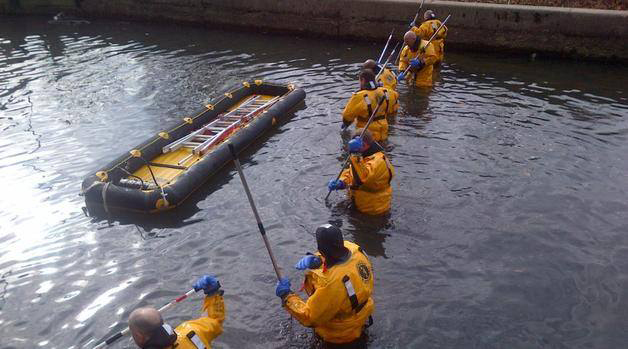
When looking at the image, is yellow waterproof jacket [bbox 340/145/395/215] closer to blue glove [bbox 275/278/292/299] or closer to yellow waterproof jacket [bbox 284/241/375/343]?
yellow waterproof jacket [bbox 284/241/375/343]

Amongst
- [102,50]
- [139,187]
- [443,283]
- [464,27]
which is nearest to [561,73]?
[464,27]

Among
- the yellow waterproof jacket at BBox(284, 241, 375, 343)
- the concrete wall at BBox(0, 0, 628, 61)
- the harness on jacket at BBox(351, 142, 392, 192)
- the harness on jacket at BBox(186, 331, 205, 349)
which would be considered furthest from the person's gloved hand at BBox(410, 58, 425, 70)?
the harness on jacket at BBox(186, 331, 205, 349)

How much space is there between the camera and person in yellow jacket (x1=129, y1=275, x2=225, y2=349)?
406 centimetres

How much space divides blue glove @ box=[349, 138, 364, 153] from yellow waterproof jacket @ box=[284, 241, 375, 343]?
243 centimetres

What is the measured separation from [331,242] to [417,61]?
9442mm

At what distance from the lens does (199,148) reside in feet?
32.9

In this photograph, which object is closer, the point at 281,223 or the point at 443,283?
the point at 443,283

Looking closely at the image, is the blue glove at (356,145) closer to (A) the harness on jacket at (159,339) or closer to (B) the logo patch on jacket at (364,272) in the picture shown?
(B) the logo patch on jacket at (364,272)

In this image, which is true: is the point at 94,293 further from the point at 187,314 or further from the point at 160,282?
the point at 187,314

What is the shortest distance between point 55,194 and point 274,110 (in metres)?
4.91

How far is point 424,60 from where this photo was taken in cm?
1340

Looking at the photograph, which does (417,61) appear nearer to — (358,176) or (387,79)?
(387,79)

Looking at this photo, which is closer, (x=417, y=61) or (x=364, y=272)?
(x=364, y=272)

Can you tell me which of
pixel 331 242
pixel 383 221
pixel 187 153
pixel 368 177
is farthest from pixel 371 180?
pixel 187 153
